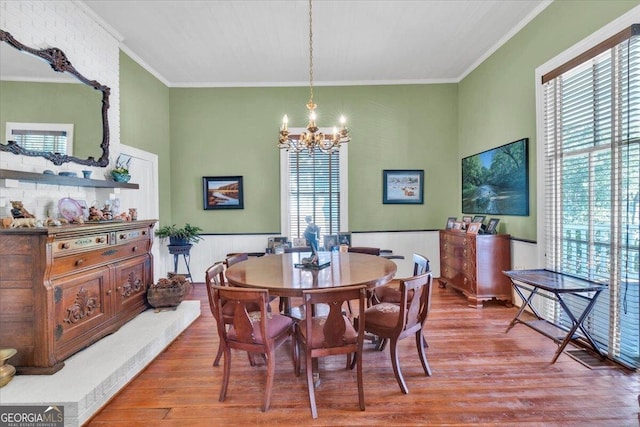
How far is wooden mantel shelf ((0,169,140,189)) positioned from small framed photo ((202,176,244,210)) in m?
1.72

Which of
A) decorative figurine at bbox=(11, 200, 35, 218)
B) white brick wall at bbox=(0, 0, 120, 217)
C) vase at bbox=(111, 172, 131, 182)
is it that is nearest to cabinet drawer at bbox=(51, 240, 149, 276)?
decorative figurine at bbox=(11, 200, 35, 218)

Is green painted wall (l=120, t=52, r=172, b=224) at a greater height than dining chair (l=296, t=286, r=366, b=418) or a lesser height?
greater

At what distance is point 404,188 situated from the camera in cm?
525

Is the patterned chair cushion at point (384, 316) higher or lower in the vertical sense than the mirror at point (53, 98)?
lower

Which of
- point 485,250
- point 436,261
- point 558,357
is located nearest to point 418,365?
point 558,357

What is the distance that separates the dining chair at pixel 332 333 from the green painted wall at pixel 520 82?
279 cm

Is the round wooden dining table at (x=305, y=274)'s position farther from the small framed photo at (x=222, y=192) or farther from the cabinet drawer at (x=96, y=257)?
the small framed photo at (x=222, y=192)

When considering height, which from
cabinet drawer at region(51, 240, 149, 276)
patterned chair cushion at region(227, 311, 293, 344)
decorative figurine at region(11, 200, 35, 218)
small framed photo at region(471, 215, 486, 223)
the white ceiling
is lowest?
patterned chair cushion at region(227, 311, 293, 344)

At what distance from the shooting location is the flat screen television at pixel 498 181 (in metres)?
3.67

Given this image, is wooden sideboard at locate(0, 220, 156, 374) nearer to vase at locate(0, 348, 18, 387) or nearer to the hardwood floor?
vase at locate(0, 348, 18, 387)

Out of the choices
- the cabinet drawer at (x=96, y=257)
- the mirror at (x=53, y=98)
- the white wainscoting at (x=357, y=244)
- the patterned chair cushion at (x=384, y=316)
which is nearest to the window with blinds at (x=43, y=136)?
the mirror at (x=53, y=98)

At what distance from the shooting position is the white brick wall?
8.21ft

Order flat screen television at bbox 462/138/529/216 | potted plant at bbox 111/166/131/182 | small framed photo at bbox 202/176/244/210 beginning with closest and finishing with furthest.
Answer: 1. potted plant at bbox 111/166/131/182
2. flat screen television at bbox 462/138/529/216
3. small framed photo at bbox 202/176/244/210

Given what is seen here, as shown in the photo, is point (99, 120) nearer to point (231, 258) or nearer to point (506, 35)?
point (231, 258)
